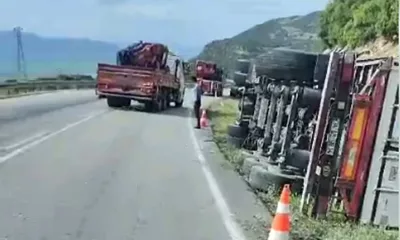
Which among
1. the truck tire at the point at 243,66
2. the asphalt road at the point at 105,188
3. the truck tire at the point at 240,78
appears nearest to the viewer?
the asphalt road at the point at 105,188

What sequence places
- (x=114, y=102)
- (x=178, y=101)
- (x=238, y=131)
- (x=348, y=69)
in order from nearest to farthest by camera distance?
(x=348, y=69) → (x=238, y=131) → (x=114, y=102) → (x=178, y=101)

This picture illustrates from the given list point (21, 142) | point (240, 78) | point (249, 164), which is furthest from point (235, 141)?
point (249, 164)

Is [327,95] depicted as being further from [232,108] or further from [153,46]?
[232,108]

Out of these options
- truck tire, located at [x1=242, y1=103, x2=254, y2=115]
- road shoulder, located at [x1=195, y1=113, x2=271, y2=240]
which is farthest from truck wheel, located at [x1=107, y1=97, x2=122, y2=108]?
road shoulder, located at [x1=195, y1=113, x2=271, y2=240]

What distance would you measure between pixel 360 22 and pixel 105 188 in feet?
94.8

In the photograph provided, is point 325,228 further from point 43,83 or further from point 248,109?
point 43,83

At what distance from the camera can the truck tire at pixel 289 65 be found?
50.5ft

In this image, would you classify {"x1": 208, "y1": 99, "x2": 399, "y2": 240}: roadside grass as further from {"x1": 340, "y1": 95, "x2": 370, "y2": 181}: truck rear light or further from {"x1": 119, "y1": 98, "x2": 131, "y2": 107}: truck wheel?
{"x1": 119, "y1": 98, "x2": 131, "y2": 107}: truck wheel

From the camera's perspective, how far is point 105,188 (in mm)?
13133

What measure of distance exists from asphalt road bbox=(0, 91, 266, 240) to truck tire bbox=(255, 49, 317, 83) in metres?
2.19

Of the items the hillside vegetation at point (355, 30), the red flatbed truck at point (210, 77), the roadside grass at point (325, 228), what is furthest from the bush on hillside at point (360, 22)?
the red flatbed truck at point (210, 77)

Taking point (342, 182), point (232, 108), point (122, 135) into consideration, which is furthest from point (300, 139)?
point (232, 108)

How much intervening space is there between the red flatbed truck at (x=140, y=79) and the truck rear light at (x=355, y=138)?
28.3 m

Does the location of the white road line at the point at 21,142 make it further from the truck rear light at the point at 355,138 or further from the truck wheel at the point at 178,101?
the truck wheel at the point at 178,101
